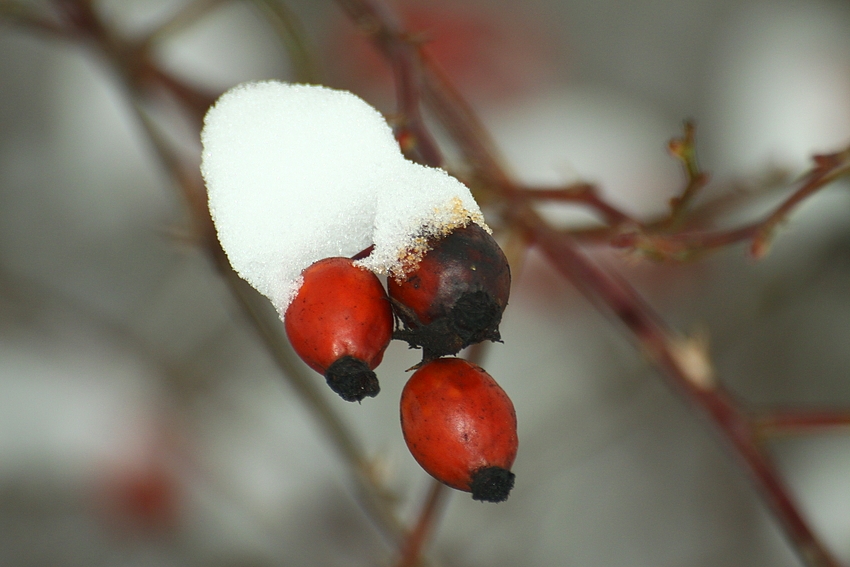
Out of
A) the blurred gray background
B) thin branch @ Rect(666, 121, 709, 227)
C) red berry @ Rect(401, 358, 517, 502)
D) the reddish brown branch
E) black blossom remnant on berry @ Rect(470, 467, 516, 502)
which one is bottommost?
the blurred gray background

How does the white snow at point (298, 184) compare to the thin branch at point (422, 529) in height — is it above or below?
above

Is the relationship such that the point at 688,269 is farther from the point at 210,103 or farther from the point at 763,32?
the point at 210,103

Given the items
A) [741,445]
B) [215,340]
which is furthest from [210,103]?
[215,340]

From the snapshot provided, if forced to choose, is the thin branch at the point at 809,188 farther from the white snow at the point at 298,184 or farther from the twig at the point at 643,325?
the white snow at the point at 298,184

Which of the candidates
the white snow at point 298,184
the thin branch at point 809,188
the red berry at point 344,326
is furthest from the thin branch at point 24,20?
the thin branch at point 809,188

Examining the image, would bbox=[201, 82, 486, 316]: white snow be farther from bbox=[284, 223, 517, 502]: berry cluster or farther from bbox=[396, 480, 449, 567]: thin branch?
bbox=[396, 480, 449, 567]: thin branch

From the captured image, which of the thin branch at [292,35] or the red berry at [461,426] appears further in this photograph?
the thin branch at [292,35]

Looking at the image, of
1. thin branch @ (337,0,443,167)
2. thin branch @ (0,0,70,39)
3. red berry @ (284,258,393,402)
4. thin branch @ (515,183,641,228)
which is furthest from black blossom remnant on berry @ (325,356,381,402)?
thin branch @ (0,0,70,39)
